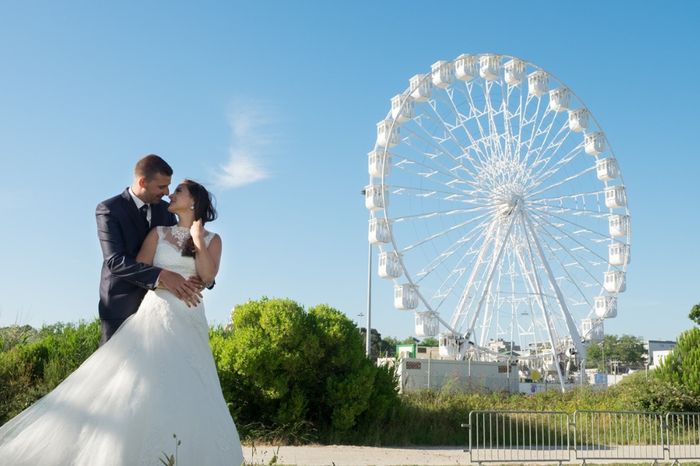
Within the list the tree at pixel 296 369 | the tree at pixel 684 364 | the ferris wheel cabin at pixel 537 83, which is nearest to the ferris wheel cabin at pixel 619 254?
the ferris wheel cabin at pixel 537 83

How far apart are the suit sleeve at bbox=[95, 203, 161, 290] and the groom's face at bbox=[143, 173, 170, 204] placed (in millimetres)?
236

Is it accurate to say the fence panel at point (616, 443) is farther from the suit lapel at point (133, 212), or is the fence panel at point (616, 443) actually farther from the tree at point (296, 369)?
the suit lapel at point (133, 212)

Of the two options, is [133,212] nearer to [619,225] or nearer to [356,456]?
[356,456]

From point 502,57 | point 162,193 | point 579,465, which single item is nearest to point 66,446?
point 162,193

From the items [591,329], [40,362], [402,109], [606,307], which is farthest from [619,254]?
[40,362]

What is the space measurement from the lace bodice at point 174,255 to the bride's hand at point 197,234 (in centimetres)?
6

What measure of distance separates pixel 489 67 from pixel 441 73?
214 centimetres

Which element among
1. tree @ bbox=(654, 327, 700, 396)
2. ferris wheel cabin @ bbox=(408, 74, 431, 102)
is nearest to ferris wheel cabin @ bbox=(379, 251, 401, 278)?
ferris wheel cabin @ bbox=(408, 74, 431, 102)

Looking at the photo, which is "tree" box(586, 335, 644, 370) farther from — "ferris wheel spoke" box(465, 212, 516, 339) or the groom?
the groom

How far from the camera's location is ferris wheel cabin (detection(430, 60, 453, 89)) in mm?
28891

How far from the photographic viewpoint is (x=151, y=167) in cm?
441

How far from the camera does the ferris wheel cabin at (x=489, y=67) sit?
1172 inches

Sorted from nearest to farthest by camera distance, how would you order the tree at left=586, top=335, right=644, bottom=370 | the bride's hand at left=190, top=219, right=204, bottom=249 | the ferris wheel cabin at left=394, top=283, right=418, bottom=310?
the bride's hand at left=190, top=219, right=204, bottom=249 < the ferris wheel cabin at left=394, top=283, right=418, bottom=310 < the tree at left=586, top=335, right=644, bottom=370

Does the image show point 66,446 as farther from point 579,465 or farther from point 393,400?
point 393,400
